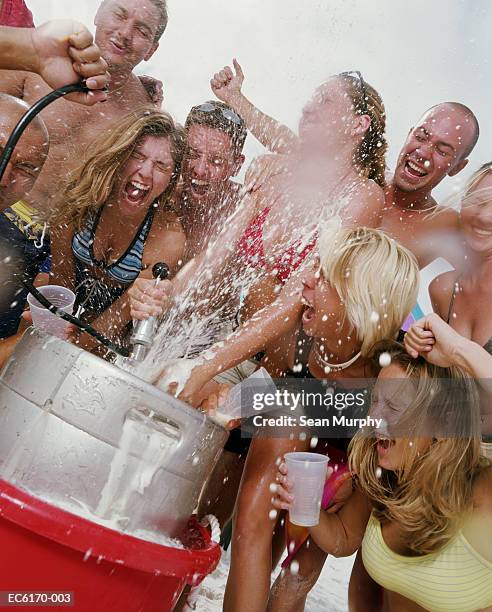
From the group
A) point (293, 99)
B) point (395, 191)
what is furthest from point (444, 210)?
point (293, 99)

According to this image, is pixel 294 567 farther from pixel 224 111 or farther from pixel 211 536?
pixel 224 111

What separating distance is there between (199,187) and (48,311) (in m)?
0.54

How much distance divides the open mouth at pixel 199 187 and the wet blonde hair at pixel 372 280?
46 centimetres

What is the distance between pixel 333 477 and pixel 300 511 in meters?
0.21

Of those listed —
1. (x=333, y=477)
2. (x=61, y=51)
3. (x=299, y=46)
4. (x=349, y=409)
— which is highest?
(x=299, y=46)

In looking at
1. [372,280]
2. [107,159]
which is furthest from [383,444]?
[107,159]

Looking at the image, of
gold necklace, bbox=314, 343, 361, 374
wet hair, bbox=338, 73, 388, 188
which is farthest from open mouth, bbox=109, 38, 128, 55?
gold necklace, bbox=314, 343, 361, 374

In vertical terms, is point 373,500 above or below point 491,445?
below

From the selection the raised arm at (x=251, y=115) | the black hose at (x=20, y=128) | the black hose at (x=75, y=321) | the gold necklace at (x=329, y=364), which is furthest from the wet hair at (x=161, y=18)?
the gold necklace at (x=329, y=364)

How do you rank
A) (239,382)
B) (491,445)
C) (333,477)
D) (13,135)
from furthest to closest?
(239,382) → (333,477) → (491,445) → (13,135)

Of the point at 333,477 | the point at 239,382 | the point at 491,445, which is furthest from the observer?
the point at 239,382

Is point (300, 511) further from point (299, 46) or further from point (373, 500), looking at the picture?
point (299, 46)

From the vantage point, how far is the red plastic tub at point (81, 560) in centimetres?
86

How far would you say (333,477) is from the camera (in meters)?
1.46
